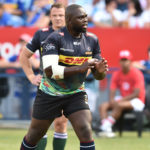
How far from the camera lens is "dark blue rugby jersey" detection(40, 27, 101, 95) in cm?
575

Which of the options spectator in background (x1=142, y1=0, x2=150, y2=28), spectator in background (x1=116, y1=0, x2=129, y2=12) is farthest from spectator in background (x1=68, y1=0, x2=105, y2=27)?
spectator in background (x1=142, y1=0, x2=150, y2=28)

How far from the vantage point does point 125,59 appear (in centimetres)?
1167

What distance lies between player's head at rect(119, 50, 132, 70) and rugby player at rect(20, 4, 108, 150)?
18.4ft

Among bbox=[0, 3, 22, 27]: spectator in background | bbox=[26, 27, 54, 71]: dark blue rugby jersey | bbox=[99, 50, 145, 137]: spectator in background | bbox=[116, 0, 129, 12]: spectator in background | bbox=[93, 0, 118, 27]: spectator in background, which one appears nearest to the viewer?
bbox=[26, 27, 54, 71]: dark blue rugby jersey

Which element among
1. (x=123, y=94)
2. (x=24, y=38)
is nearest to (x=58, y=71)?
(x=123, y=94)

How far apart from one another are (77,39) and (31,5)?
7940mm

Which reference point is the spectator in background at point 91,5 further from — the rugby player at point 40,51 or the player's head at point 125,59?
the rugby player at point 40,51

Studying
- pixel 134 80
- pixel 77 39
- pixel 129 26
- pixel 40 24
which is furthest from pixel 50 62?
pixel 129 26

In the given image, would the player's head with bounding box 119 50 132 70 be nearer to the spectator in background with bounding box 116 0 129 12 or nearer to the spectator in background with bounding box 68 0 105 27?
→ the spectator in background with bounding box 68 0 105 27

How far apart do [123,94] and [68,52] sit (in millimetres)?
6230

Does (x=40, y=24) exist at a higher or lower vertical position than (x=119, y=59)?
higher

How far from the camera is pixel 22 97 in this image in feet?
39.9

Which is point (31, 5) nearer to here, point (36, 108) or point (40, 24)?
point (40, 24)

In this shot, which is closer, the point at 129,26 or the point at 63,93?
the point at 63,93
